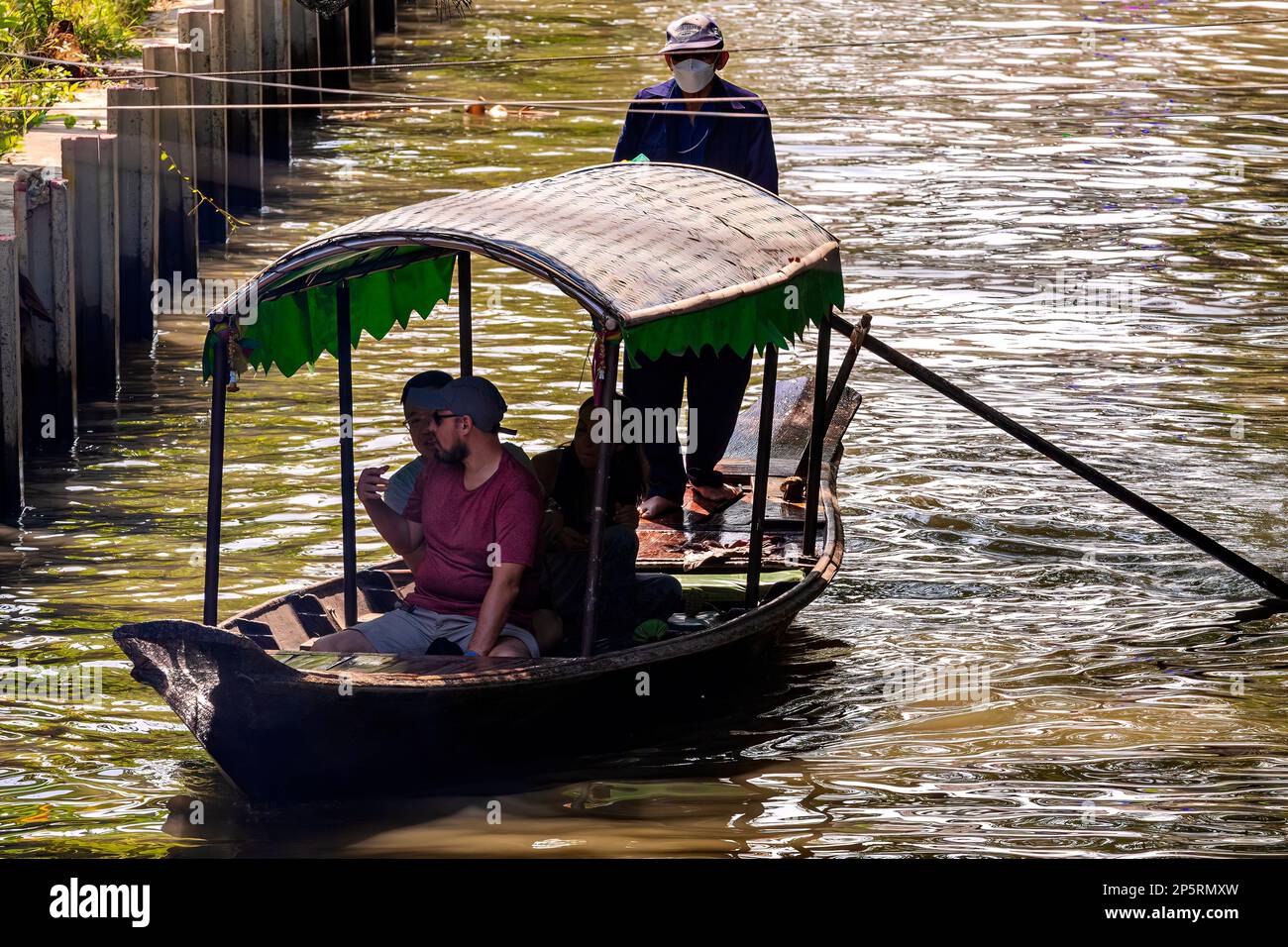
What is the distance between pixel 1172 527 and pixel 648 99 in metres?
3.71

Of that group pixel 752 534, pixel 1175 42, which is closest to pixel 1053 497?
pixel 752 534

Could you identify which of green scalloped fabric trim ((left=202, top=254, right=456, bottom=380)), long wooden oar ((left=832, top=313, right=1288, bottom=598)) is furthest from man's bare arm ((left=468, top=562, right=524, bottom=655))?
long wooden oar ((left=832, top=313, right=1288, bottom=598))

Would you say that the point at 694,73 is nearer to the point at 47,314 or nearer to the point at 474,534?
the point at 474,534

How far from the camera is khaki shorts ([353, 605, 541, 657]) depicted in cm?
823

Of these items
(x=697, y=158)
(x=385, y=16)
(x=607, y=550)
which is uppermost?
(x=385, y=16)

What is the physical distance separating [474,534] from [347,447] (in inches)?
51.3

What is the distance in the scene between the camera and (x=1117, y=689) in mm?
9484

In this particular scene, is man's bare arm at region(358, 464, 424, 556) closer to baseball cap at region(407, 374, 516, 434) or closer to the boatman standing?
baseball cap at region(407, 374, 516, 434)

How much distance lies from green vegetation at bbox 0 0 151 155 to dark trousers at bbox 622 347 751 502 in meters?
5.55

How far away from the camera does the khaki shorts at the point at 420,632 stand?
823 cm

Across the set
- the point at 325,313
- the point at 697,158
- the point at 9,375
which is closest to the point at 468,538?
the point at 325,313

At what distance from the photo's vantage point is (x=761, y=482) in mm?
9312

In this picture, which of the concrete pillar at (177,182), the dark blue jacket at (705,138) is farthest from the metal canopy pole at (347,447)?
the concrete pillar at (177,182)

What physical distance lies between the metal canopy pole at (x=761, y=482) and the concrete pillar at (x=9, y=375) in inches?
175
